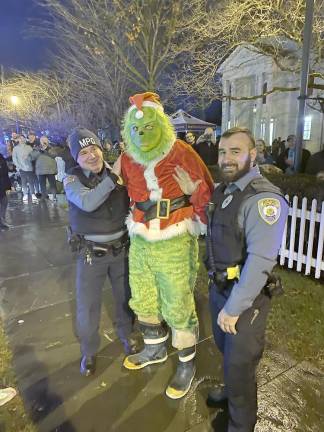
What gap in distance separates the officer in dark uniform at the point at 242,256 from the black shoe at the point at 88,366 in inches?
49.2

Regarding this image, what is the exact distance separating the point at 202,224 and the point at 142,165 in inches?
24.9

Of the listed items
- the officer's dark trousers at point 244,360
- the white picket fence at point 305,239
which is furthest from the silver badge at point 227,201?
the white picket fence at point 305,239

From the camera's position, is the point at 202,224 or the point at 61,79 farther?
the point at 61,79

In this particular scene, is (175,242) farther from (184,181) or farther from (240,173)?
(240,173)

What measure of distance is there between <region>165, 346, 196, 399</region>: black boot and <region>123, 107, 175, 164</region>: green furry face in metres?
1.52

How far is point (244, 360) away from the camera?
1978mm

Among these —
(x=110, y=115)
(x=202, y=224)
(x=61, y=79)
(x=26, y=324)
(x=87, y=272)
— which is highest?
(x=61, y=79)

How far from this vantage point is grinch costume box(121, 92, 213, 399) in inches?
98.6

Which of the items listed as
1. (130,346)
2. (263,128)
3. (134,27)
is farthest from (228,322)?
(263,128)

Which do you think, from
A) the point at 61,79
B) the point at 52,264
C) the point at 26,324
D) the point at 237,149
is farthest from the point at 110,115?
the point at 237,149

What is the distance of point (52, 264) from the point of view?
215 inches

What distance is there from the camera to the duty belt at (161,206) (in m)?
2.52

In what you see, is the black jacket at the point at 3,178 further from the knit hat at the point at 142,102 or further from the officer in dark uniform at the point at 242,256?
the officer in dark uniform at the point at 242,256

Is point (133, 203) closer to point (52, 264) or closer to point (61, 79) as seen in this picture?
point (52, 264)
